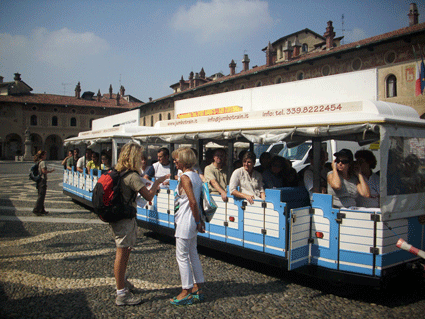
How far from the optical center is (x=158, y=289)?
4.78 metres

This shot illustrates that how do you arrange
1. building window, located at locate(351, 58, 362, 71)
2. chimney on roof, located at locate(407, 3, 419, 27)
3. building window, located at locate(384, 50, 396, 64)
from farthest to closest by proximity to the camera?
chimney on roof, located at locate(407, 3, 419, 27) → building window, located at locate(351, 58, 362, 71) → building window, located at locate(384, 50, 396, 64)

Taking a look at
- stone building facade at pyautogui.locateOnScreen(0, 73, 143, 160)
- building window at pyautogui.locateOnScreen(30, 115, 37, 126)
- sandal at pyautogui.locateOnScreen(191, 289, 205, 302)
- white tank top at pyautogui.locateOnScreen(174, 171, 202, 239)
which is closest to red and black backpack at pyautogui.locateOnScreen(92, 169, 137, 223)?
white tank top at pyautogui.locateOnScreen(174, 171, 202, 239)

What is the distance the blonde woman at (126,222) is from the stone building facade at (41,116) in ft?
200

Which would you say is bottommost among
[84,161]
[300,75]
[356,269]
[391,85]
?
[356,269]

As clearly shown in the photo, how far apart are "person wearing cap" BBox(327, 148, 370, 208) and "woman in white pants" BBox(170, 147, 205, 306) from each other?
1896mm

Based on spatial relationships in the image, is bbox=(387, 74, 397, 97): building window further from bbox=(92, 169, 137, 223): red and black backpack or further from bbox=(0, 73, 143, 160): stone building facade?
bbox=(0, 73, 143, 160): stone building facade

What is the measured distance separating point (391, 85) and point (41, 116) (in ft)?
189

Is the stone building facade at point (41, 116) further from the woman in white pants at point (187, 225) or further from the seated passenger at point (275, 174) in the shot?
the woman in white pants at point (187, 225)

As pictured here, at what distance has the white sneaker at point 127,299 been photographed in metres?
4.20

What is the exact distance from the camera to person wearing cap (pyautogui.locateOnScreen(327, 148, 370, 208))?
4.91 metres

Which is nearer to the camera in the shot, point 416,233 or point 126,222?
point 126,222

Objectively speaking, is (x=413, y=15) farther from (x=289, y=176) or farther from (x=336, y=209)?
(x=336, y=209)

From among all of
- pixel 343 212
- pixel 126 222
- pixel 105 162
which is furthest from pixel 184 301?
pixel 105 162

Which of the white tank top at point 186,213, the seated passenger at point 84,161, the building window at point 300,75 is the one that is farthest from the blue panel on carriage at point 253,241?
Result: the building window at point 300,75
